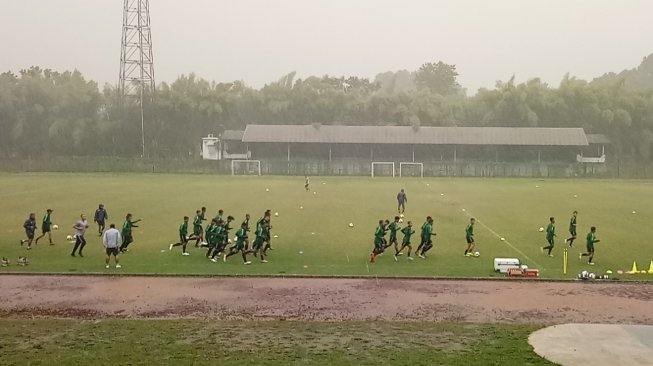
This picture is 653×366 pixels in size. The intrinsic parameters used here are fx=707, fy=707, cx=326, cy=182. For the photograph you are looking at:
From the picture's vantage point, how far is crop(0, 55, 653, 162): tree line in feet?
318

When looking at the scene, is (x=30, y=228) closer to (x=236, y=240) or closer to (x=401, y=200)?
(x=236, y=240)

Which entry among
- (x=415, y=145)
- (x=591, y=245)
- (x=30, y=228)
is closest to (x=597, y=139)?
(x=415, y=145)

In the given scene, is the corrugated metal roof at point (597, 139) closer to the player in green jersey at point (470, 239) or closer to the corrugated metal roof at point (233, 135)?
the corrugated metal roof at point (233, 135)

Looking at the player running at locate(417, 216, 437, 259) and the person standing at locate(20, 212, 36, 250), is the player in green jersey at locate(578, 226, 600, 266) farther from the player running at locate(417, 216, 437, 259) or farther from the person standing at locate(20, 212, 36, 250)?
the person standing at locate(20, 212, 36, 250)

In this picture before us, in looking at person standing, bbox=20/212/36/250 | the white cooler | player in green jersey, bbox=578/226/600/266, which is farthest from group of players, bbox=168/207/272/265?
player in green jersey, bbox=578/226/600/266

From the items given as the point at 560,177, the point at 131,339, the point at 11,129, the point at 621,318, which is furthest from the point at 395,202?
the point at 11,129

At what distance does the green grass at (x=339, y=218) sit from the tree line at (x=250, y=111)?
34.3 m

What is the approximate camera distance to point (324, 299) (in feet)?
64.7

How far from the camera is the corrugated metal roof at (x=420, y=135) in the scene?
84.6 meters

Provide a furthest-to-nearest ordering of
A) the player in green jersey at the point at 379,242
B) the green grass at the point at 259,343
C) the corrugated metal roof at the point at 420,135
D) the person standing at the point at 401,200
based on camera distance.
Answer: the corrugated metal roof at the point at 420,135 → the person standing at the point at 401,200 → the player in green jersey at the point at 379,242 → the green grass at the point at 259,343

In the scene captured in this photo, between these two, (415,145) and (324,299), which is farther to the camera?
(415,145)

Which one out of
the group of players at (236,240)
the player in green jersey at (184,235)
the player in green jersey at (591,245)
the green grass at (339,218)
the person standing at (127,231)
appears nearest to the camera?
the player in green jersey at (591,245)

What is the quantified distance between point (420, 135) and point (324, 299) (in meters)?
68.8

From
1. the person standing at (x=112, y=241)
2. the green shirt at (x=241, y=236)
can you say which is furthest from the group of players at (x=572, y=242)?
the person standing at (x=112, y=241)
